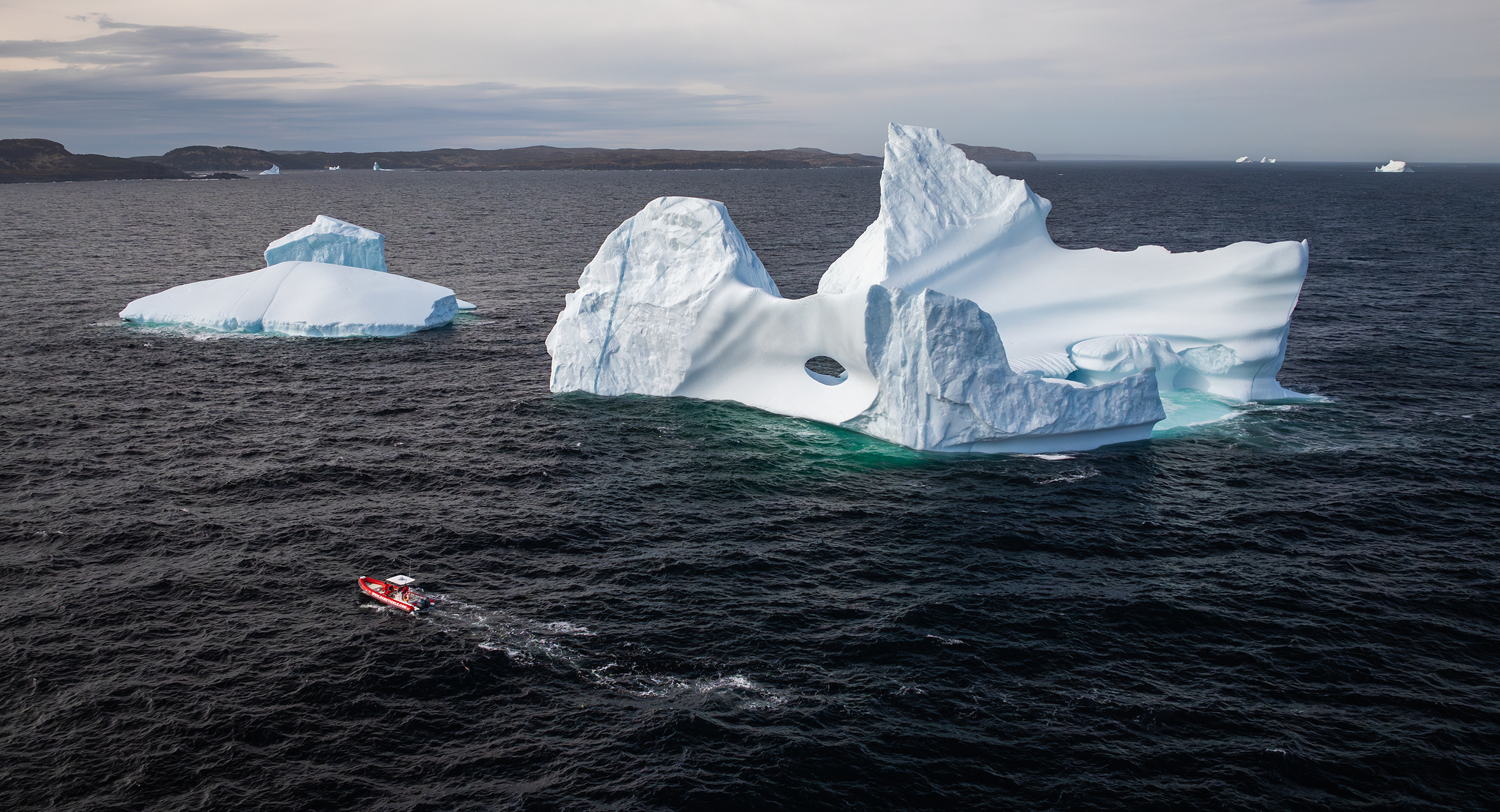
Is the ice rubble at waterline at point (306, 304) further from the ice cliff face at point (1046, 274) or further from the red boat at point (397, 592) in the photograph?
the red boat at point (397, 592)

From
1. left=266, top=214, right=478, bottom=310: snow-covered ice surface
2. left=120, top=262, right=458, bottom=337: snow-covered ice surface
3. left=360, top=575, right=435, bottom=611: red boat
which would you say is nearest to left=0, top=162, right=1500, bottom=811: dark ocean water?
left=360, top=575, right=435, bottom=611: red boat

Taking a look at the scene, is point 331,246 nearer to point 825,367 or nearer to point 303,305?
point 303,305

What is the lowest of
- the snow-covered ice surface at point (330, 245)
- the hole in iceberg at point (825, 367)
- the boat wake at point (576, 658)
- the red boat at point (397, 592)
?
the boat wake at point (576, 658)

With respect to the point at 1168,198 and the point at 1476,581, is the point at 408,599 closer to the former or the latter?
the point at 1476,581

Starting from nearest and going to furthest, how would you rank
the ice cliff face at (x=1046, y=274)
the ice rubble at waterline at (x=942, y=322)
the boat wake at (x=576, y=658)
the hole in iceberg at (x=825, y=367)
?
the boat wake at (x=576, y=658), the ice rubble at waterline at (x=942, y=322), the ice cliff face at (x=1046, y=274), the hole in iceberg at (x=825, y=367)

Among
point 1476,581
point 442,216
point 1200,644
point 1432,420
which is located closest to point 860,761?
point 1200,644

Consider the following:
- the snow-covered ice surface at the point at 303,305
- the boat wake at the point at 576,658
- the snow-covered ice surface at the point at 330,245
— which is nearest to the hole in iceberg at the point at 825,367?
the snow-covered ice surface at the point at 303,305
